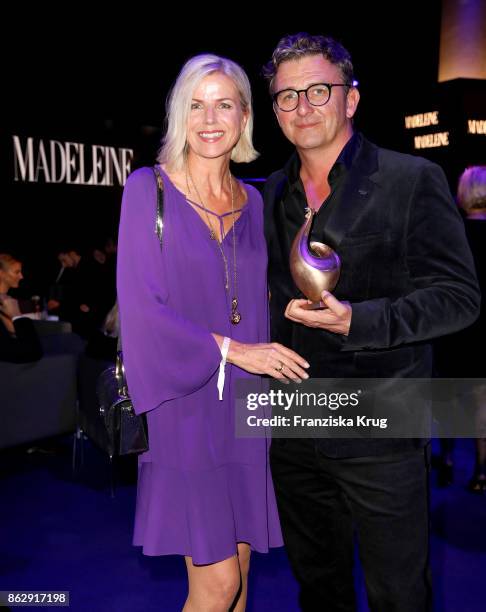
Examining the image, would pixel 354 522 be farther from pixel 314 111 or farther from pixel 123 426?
pixel 314 111

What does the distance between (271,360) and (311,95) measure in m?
0.71

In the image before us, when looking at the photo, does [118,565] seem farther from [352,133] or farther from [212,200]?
[352,133]

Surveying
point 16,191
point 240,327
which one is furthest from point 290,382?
point 16,191

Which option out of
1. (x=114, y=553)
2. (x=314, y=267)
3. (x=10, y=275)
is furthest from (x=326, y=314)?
(x=10, y=275)

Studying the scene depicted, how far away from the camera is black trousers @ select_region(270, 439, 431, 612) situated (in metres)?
1.81

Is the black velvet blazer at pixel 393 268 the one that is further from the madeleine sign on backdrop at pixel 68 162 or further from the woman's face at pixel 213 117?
the madeleine sign on backdrop at pixel 68 162

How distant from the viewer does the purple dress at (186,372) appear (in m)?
1.87

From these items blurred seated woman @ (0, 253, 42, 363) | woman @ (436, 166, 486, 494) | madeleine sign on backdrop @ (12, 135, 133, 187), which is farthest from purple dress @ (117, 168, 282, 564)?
madeleine sign on backdrop @ (12, 135, 133, 187)

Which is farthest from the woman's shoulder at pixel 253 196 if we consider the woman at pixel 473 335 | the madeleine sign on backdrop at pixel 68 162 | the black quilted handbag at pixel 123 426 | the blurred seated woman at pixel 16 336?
the madeleine sign on backdrop at pixel 68 162

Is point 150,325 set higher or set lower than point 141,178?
lower

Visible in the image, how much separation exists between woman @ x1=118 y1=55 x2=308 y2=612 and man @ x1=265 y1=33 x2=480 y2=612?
10cm

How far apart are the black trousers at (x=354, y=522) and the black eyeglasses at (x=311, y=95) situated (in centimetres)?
91

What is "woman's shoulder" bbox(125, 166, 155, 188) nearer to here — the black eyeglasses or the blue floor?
the black eyeglasses

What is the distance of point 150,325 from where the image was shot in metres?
1.87
